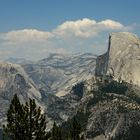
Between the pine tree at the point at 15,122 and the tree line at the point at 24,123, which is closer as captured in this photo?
the tree line at the point at 24,123

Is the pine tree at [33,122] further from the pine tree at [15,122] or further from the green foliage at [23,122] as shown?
the pine tree at [15,122]

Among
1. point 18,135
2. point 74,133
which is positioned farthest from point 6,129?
point 74,133

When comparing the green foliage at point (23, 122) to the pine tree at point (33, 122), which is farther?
the pine tree at point (33, 122)

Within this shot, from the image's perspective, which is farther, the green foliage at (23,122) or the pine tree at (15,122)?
the pine tree at (15,122)

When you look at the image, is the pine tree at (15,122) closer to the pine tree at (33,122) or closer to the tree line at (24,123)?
the tree line at (24,123)

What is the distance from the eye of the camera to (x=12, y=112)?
96000 mm

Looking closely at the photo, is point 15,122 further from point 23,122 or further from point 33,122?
point 33,122

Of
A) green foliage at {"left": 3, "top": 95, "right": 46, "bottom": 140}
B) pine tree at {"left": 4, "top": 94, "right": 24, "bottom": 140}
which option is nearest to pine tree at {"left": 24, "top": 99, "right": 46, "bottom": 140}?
green foliage at {"left": 3, "top": 95, "right": 46, "bottom": 140}

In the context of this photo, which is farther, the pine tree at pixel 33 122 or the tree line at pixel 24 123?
the pine tree at pixel 33 122

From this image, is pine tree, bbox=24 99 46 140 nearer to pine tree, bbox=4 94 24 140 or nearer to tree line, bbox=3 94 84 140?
tree line, bbox=3 94 84 140

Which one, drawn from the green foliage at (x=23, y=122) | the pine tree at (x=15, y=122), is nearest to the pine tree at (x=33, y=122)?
the green foliage at (x=23, y=122)

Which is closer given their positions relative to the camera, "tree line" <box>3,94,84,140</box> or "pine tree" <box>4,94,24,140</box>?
"tree line" <box>3,94,84,140</box>

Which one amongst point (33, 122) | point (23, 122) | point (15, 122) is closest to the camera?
point (23, 122)

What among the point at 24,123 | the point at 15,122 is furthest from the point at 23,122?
the point at 15,122
